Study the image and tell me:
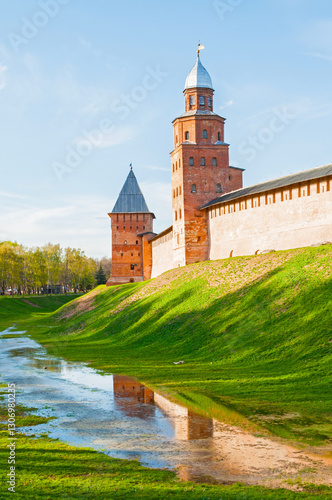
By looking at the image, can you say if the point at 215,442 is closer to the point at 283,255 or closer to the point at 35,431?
the point at 35,431

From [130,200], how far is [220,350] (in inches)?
1933

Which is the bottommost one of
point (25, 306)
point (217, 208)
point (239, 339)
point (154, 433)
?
point (154, 433)

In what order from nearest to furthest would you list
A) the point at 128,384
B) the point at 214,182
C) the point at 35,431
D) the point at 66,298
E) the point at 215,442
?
the point at 215,442, the point at 35,431, the point at 128,384, the point at 214,182, the point at 66,298

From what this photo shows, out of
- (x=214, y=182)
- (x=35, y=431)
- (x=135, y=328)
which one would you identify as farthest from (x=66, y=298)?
(x=35, y=431)

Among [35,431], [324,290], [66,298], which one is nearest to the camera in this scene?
[35,431]

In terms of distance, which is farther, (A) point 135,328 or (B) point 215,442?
(A) point 135,328

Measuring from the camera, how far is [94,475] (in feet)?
24.7

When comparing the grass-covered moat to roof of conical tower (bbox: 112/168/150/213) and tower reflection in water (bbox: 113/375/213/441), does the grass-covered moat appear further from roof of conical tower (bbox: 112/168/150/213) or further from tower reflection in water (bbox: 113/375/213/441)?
roof of conical tower (bbox: 112/168/150/213)

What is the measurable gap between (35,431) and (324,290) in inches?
506

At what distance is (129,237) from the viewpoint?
6506 centimetres

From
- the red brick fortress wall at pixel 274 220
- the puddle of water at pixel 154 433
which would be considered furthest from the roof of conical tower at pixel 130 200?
the puddle of water at pixel 154 433

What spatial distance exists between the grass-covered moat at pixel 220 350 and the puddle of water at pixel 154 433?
52cm

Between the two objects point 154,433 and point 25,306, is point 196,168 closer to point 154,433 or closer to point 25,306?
point 154,433

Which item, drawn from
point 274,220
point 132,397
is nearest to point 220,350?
point 132,397
